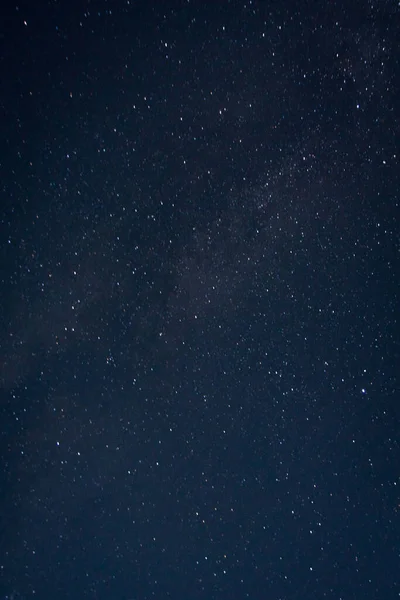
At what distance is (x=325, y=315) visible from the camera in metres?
0.87

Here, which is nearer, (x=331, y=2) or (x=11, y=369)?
(x=331, y=2)

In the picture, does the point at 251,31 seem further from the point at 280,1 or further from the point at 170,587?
the point at 170,587

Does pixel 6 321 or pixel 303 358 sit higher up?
pixel 6 321

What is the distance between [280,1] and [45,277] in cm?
60

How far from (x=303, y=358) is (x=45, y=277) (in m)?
0.47

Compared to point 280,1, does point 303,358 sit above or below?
below

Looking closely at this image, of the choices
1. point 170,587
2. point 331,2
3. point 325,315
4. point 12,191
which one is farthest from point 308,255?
point 170,587

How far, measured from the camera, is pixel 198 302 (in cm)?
88

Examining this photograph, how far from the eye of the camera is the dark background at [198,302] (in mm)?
833

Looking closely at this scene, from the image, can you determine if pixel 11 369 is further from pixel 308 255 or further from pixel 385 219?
pixel 385 219

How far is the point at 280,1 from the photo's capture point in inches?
32.2

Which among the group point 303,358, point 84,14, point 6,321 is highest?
point 84,14

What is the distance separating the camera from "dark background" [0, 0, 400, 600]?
833 mm

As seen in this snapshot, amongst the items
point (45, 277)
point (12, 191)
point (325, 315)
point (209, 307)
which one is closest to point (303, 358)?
point (325, 315)
